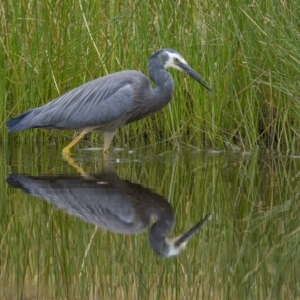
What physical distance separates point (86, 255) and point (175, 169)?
9.08 ft

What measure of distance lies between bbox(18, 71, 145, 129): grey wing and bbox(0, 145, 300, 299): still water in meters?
0.76

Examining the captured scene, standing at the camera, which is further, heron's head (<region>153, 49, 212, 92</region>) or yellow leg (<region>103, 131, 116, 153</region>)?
yellow leg (<region>103, 131, 116, 153</region>)

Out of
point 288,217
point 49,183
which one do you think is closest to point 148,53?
point 49,183

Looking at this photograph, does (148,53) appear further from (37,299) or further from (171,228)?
(37,299)

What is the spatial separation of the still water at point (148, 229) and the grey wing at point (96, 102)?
2.50 feet

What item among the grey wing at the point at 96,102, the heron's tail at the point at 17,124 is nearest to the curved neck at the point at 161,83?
the grey wing at the point at 96,102

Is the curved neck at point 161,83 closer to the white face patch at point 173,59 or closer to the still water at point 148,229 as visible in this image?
the white face patch at point 173,59

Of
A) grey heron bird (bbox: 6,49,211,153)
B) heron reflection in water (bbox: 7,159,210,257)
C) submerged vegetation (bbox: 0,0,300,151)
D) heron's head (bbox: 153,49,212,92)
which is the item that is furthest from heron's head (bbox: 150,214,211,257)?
grey heron bird (bbox: 6,49,211,153)

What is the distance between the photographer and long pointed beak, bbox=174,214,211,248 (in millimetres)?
4109

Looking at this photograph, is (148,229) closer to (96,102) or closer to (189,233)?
(189,233)

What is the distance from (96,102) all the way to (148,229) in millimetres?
3391

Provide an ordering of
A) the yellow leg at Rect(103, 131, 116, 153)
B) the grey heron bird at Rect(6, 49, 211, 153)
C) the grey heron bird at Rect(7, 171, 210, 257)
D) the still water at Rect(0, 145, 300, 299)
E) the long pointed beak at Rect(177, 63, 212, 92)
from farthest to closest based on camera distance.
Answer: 1. the yellow leg at Rect(103, 131, 116, 153)
2. the grey heron bird at Rect(6, 49, 211, 153)
3. the long pointed beak at Rect(177, 63, 212, 92)
4. the grey heron bird at Rect(7, 171, 210, 257)
5. the still water at Rect(0, 145, 300, 299)

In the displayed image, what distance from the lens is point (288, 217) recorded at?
4.67 metres

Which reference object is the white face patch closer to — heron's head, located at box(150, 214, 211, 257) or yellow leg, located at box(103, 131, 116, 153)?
yellow leg, located at box(103, 131, 116, 153)
